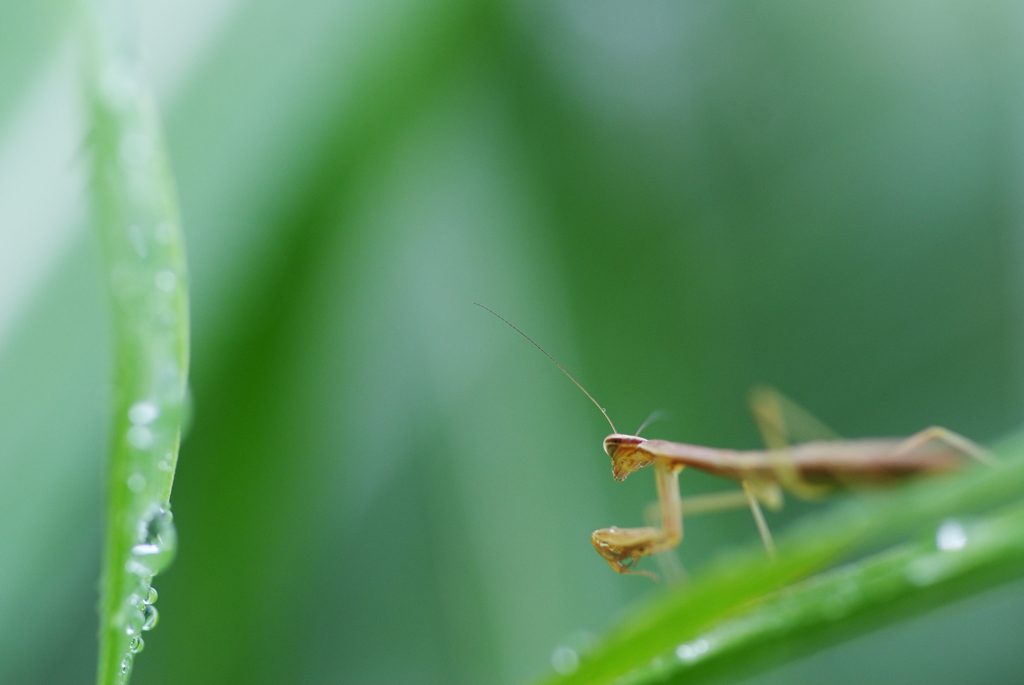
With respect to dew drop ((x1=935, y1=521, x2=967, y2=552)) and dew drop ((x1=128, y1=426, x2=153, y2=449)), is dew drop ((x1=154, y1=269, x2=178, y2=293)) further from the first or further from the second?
dew drop ((x1=935, y1=521, x2=967, y2=552))

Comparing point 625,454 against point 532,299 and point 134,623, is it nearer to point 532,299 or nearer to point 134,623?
point 532,299

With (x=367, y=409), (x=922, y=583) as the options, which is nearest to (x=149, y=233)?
(x=922, y=583)

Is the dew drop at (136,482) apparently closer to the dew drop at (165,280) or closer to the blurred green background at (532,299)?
the dew drop at (165,280)

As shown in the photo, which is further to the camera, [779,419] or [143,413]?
[779,419]

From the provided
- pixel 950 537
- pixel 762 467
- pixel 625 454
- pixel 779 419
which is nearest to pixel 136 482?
pixel 950 537

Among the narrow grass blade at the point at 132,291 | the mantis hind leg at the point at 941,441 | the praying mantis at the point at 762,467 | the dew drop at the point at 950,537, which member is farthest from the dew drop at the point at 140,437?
the mantis hind leg at the point at 941,441

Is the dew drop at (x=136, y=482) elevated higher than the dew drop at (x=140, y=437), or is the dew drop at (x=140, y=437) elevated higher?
the dew drop at (x=140, y=437)
